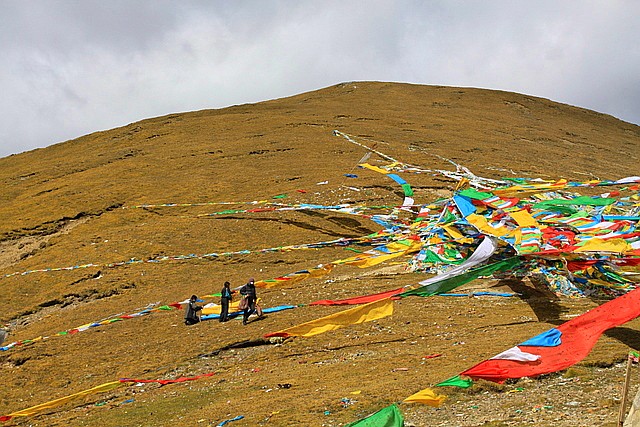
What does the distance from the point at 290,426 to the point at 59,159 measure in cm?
3069

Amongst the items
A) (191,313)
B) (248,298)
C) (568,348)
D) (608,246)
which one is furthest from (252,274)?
(568,348)

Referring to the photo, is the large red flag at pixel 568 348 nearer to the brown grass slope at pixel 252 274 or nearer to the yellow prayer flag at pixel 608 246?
the brown grass slope at pixel 252 274

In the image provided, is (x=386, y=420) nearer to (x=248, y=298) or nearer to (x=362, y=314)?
(x=362, y=314)

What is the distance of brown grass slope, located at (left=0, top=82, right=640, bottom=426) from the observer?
7938 millimetres

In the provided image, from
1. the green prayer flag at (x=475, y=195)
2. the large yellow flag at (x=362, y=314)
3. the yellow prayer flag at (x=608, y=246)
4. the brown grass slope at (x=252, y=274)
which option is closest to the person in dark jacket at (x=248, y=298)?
the brown grass slope at (x=252, y=274)

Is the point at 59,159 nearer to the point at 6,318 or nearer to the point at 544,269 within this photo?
Result: the point at 6,318

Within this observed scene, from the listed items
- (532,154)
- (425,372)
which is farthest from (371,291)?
(532,154)

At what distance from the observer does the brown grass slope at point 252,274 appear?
26.0ft

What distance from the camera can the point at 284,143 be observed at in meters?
31.9

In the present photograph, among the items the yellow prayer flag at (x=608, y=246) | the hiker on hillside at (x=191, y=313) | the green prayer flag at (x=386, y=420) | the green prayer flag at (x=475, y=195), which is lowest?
the green prayer flag at (x=386, y=420)

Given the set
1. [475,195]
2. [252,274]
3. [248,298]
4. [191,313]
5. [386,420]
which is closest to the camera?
[386,420]

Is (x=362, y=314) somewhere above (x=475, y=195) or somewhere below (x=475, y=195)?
below

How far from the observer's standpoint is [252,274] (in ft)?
54.2

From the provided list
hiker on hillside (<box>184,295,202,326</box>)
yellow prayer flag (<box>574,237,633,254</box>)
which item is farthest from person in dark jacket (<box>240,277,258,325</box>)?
yellow prayer flag (<box>574,237,633,254</box>)
